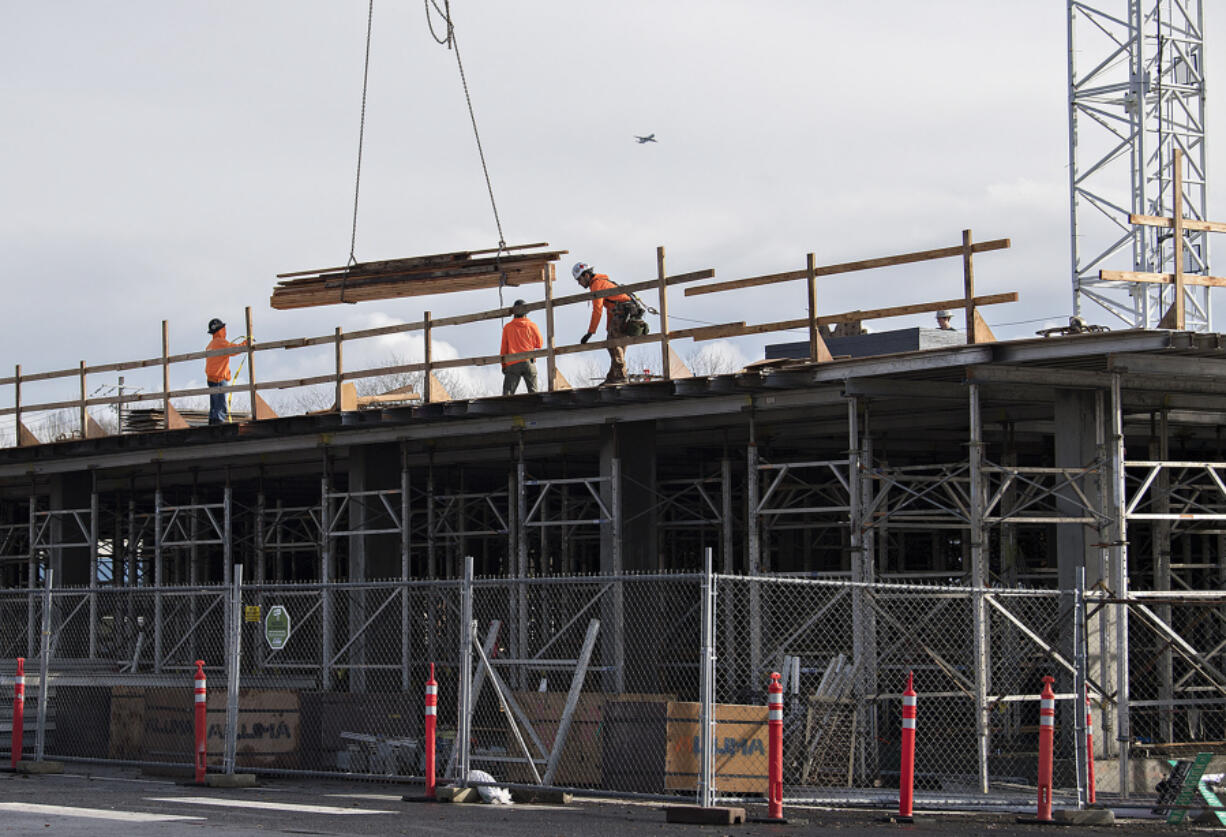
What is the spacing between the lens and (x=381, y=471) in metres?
24.5

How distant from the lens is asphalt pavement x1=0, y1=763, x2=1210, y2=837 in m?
11.9

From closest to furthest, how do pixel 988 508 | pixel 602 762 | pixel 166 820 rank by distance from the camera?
pixel 166 820 < pixel 602 762 < pixel 988 508

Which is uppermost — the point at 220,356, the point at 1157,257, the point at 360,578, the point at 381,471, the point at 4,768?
the point at 1157,257

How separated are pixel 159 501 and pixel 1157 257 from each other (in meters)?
18.9

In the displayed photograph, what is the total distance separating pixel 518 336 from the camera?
2239 cm

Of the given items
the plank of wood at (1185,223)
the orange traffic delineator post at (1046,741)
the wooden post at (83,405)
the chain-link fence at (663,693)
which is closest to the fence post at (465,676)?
the chain-link fence at (663,693)

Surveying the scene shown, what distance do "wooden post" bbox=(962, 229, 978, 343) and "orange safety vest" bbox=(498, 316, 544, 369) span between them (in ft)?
23.6

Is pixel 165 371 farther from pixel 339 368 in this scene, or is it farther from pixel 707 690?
pixel 707 690

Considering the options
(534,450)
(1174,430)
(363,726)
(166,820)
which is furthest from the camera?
(534,450)

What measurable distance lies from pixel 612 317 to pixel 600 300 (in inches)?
18.7

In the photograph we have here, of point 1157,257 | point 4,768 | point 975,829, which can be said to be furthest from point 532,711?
point 1157,257

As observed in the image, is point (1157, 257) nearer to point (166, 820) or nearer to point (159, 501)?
point (159, 501)

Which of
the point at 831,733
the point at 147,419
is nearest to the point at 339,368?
the point at 147,419

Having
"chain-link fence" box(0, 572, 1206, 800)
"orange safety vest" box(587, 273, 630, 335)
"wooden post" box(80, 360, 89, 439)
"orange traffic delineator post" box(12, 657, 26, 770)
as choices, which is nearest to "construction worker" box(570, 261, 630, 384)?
"orange safety vest" box(587, 273, 630, 335)
